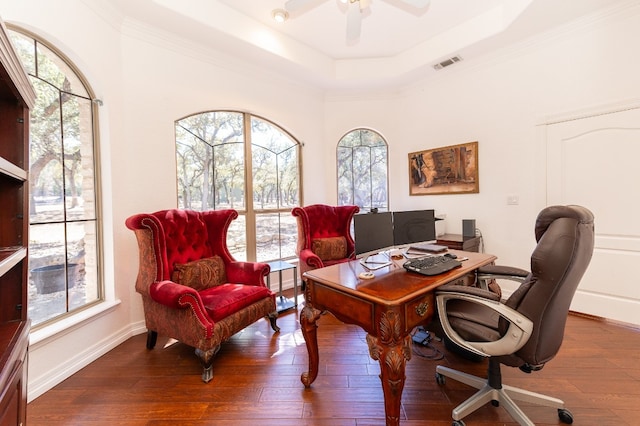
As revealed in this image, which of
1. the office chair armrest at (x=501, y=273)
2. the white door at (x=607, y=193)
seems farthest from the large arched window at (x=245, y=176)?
the white door at (x=607, y=193)

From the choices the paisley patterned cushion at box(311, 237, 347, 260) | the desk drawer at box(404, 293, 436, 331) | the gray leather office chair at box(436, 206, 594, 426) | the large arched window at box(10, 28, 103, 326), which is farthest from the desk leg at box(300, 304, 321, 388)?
the large arched window at box(10, 28, 103, 326)

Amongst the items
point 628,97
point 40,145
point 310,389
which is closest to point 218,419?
point 310,389

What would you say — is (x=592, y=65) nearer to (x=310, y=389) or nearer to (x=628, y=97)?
(x=628, y=97)

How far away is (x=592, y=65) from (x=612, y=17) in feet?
1.35

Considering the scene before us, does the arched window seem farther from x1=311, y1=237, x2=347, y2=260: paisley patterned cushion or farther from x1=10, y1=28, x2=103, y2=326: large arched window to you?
x1=10, y1=28, x2=103, y2=326: large arched window

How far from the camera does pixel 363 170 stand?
4477mm

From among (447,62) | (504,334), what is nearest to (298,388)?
(504,334)

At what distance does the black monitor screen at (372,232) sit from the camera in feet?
6.67

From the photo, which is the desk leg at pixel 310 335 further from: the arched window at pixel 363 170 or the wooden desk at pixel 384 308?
the arched window at pixel 363 170

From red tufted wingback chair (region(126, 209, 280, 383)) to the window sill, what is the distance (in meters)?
0.35

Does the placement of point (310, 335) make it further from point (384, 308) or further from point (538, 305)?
point (538, 305)

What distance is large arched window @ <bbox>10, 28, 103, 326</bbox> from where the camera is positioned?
6.63 ft

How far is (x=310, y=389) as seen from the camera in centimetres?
186

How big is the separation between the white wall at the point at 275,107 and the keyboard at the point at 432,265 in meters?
2.00
